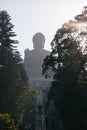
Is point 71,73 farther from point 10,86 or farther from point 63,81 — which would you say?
point 10,86

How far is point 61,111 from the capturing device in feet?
87.2

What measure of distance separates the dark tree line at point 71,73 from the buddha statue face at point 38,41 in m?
63.7

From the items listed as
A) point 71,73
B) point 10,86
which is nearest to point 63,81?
point 71,73

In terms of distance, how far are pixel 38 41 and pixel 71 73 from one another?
220 ft

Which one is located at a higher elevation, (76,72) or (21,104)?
(76,72)

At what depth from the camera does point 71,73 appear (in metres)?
26.0

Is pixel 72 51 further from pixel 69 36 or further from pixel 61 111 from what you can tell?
pixel 61 111

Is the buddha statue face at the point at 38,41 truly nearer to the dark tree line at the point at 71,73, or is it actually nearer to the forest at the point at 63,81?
the forest at the point at 63,81

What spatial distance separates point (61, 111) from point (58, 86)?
6.50 feet

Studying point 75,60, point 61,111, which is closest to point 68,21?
point 75,60

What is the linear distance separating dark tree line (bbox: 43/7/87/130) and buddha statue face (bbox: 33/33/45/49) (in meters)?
63.7

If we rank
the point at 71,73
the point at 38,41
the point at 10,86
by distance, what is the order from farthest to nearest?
the point at 38,41, the point at 10,86, the point at 71,73

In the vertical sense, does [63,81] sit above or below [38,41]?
below

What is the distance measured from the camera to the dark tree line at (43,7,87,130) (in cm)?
2484
